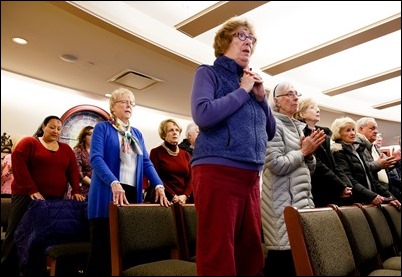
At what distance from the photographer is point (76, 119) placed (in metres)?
4.28

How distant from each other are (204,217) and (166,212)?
0.61 metres

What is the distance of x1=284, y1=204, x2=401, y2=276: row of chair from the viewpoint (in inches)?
35.8

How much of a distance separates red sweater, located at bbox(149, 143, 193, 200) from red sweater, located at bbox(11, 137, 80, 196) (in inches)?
27.6

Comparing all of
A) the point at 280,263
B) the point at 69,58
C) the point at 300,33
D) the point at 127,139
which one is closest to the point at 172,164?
the point at 127,139

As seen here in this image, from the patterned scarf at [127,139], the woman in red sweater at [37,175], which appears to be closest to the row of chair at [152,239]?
the patterned scarf at [127,139]

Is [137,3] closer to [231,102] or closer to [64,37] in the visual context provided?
[64,37]

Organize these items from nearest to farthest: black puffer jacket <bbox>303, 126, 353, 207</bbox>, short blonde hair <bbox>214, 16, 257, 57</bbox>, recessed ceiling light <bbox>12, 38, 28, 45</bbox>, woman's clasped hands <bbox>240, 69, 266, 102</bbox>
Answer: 1. woman's clasped hands <bbox>240, 69, 266, 102</bbox>
2. short blonde hair <bbox>214, 16, 257, 57</bbox>
3. black puffer jacket <bbox>303, 126, 353, 207</bbox>
4. recessed ceiling light <bbox>12, 38, 28, 45</bbox>

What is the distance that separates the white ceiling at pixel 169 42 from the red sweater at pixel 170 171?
122cm

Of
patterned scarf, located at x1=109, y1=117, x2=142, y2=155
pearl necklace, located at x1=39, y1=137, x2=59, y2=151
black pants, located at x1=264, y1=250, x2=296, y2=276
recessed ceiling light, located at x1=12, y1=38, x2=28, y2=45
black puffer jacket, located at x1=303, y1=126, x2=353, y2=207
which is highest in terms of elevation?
recessed ceiling light, located at x1=12, y1=38, x2=28, y2=45

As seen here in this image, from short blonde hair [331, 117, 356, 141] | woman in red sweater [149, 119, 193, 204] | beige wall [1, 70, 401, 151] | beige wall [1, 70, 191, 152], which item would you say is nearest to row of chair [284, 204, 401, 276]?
short blonde hair [331, 117, 356, 141]

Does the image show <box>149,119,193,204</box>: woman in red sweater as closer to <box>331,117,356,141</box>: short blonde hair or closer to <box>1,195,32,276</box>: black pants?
<box>1,195,32,276</box>: black pants

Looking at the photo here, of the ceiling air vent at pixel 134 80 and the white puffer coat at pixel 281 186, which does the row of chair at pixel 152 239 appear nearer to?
the white puffer coat at pixel 281 186

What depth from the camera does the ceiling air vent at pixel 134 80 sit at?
390 centimetres

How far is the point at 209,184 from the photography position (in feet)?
3.00
